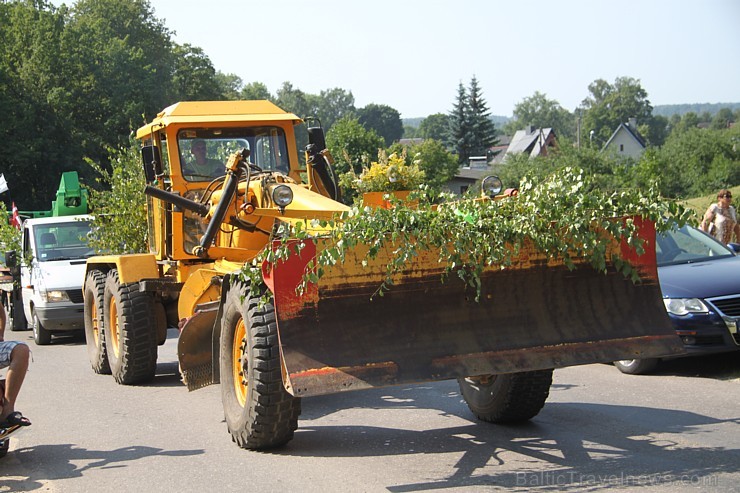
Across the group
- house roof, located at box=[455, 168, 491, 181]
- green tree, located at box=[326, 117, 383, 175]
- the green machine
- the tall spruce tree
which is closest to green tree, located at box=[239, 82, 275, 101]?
the tall spruce tree

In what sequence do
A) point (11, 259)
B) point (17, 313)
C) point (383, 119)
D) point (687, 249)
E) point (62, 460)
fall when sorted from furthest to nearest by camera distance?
point (383, 119)
point (17, 313)
point (11, 259)
point (687, 249)
point (62, 460)

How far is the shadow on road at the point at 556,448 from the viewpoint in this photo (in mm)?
5820

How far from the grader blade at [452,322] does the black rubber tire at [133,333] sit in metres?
4.07

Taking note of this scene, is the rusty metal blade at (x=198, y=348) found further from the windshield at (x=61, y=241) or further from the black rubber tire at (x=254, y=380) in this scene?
the windshield at (x=61, y=241)

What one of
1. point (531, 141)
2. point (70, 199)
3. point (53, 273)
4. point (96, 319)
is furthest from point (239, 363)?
point (531, 141)

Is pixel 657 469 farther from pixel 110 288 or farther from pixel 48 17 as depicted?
pixel 48 17

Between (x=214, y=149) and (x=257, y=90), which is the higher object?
(x=257, y=90)

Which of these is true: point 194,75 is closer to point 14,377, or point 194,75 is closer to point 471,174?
point 471,174

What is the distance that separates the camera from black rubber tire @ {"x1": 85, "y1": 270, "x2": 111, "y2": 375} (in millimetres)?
10820

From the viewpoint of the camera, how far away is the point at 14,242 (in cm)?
1723

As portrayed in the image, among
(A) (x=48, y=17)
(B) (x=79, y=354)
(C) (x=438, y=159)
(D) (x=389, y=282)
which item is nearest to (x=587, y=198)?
(D) (x=389, y=282)

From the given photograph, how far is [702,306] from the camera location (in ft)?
30.7

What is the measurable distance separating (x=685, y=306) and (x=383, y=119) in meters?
168

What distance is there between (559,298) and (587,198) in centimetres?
72
